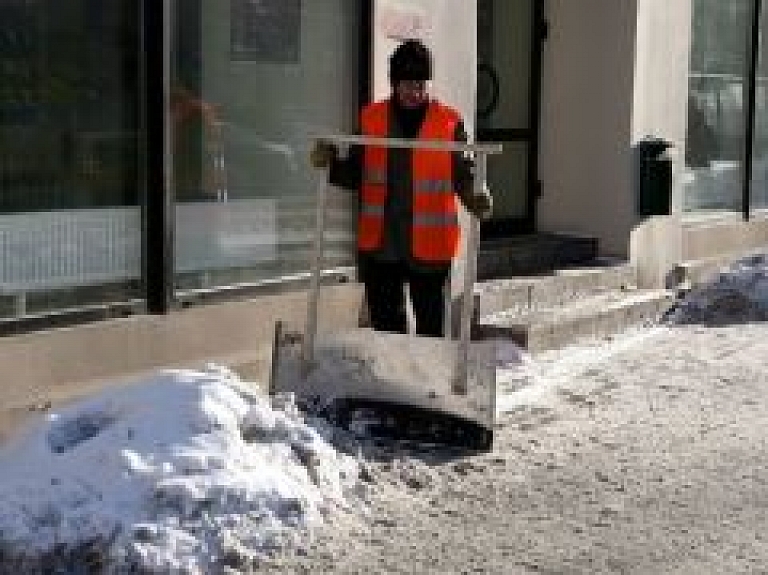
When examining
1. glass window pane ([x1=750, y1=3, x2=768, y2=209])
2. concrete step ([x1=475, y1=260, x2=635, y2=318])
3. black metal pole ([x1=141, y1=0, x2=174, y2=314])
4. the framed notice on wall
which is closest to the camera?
black metal pole ([x1=141, y1=0, x2=174, y2=314])

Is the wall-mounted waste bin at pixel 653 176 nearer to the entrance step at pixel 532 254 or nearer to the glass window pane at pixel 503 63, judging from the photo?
the entrance step at pixel 532 254

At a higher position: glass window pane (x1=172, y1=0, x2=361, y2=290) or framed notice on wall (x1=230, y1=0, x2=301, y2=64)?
framed notice on wall (x1=230, y1=0, x2=301, y2=64)

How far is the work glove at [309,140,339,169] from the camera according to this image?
6328mm

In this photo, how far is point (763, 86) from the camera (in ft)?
45.6

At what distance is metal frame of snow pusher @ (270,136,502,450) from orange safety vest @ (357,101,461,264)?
0.29 metres

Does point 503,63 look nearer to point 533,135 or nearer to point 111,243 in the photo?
point 533,135

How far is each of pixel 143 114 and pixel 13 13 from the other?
0.87 m

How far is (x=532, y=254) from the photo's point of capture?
34.7ft

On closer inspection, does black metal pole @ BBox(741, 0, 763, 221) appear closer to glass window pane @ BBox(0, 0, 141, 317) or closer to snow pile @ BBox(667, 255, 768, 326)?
snow pile @ BBox(667, 255, 768, 326)

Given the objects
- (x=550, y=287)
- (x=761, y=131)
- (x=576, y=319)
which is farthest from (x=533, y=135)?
(x=761, y=131)

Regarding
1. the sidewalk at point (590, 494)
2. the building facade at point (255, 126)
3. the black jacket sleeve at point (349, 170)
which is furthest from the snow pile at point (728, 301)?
the black jacket sleeve at point (349, 170)

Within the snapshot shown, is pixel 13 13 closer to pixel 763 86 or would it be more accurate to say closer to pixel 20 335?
pixel 20 335

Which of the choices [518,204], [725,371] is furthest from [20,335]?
[518,204]

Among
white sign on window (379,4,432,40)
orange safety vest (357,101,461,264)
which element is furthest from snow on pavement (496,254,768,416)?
white sign on window (379,4,432,40)
